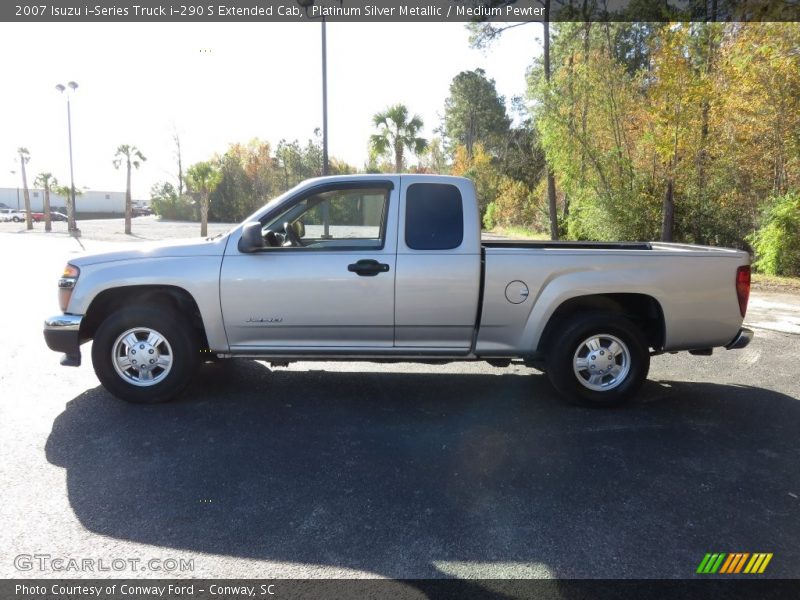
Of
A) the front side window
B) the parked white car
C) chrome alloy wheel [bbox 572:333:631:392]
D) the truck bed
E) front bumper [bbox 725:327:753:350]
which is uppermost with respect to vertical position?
the parked white car

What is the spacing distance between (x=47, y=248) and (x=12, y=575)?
25.0 metres

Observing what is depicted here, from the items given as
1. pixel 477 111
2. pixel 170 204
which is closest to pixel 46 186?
pixel 170 204

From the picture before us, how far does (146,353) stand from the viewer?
4.98m

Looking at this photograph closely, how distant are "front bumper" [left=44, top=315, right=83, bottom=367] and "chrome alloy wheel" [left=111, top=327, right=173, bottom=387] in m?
0.34

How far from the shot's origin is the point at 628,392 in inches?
200

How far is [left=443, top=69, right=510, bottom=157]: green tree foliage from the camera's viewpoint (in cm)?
5759

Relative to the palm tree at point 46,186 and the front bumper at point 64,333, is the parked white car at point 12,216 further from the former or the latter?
the front bumper at point 64,333

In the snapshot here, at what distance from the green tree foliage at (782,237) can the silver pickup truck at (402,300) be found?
1138cm

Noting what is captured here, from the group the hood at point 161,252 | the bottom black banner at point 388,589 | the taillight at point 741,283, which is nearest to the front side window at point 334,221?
the hood at point 161,252

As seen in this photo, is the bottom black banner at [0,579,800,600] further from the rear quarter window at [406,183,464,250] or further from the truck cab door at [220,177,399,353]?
the rear quarter window at [406,183,464,250]

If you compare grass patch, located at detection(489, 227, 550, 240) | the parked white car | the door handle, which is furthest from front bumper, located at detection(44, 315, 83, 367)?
the parked white car

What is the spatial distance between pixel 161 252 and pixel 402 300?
7.07ft

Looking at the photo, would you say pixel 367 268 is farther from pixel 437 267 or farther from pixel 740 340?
pixel 740 340

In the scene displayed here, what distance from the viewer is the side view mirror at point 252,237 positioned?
475 centimetres
